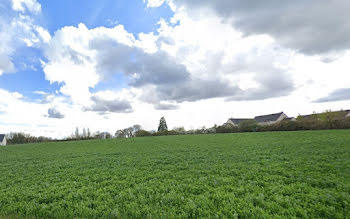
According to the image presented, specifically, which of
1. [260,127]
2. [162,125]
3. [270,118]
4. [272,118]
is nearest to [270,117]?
[270,118]

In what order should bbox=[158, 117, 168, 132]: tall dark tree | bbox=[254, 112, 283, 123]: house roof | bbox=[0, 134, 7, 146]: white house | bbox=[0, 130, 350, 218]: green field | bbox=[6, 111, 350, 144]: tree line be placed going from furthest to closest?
bbox=[158, 117, 168, 132]: tall dark tree < bbox=[254, 112, 283, 123]: house roof < bbox=[0, 134, 7, 146]: white house < bbox=[6, 111, 350, 144]: tree line < bbox=[0, 130, 350, 218]: green field

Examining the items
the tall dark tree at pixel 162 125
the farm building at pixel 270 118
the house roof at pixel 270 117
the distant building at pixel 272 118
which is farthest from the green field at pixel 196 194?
the house roof at pixel 270 117

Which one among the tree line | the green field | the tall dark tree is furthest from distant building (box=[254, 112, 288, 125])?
the green field

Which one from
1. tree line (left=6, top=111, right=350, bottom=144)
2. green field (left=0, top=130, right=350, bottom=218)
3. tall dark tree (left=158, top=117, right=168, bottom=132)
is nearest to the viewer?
green field (left=0, top=130, right=350, bottom=218)

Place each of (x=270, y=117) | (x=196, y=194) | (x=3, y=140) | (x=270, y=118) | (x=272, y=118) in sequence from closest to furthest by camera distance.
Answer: (x=196, y=194) → (x=3, y=140) → (x=272, y=118) → (x=270, y=118) → (x=270, y=117)

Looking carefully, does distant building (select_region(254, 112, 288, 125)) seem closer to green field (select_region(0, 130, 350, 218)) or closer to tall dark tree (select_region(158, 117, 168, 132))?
tall dark tree (select_region(158, 117, 168, 132))

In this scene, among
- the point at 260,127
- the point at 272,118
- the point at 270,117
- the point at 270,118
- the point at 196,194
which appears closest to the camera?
the point at 196,194

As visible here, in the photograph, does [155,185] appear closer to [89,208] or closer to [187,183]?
[187,183]

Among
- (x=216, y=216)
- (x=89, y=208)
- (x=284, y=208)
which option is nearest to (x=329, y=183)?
(x=284, y=208)

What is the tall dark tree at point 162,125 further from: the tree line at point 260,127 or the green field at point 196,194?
the green field at point 196,194

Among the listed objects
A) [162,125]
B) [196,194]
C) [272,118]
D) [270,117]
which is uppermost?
[162,125]

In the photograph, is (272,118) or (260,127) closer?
(260,127)

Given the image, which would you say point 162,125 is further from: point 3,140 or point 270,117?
point 3,140

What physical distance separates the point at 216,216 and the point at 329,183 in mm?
4691
